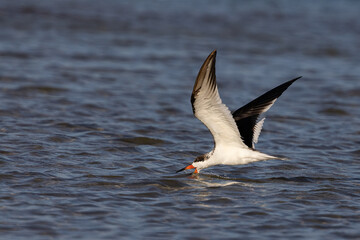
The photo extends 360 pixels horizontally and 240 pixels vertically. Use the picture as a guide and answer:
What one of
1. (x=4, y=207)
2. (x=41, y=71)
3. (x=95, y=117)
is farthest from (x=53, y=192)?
(x=41, y=71)

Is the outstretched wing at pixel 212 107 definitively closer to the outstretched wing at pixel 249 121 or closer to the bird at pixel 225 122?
the bird at pixel 225 122

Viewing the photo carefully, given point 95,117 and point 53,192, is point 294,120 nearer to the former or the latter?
point 95,117

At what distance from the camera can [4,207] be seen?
6.14 metres

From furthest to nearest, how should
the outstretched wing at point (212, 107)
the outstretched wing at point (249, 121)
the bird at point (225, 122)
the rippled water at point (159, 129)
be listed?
the outstretched wing at point (249, 121), the bird at point (225, 122), the outstretched wing at point (212, 107), the rippled water at point (159, 129)

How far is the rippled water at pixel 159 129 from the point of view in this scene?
20.2 feet

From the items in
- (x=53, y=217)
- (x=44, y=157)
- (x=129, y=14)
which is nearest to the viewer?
(x=53, y=217)

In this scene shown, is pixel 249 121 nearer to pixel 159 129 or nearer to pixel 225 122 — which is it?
pixel 225 122

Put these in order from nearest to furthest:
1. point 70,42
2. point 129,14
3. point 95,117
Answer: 1. point 95,117
2. point 70,42
3. point 129,14

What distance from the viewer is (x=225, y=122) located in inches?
281

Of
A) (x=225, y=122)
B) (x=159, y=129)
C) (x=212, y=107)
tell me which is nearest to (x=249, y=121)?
(x=225, y=122)

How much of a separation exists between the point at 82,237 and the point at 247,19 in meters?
16.6

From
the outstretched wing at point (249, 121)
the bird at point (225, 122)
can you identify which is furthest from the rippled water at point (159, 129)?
the outstretched wing at point (249, 121)

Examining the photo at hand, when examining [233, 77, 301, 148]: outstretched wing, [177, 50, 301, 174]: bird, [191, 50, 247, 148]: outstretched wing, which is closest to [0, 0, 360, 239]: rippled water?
[177, 50, 301, 174]: bird

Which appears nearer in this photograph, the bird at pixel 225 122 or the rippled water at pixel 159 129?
the rippled water at pixel 159 129
